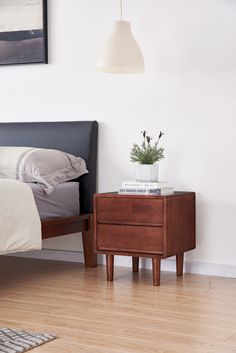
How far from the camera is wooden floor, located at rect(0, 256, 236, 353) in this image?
2.61m

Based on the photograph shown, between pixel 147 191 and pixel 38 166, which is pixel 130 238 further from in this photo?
pixel 38 166

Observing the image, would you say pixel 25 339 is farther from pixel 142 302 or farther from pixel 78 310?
pixel 142 302

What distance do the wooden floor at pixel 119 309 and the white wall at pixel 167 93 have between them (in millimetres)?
463

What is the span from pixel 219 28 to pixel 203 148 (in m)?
0.70

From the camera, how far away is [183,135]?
13.6ft

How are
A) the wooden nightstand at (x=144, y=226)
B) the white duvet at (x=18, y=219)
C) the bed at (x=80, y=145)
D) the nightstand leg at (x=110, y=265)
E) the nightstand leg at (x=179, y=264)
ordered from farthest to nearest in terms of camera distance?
the bed at (x=80, y=145), the nightstand leg at (x=179, y=264), the nightstand leg at (x=110, y=265), the wooden nightstand at (x=144, y=226), the white duvet at (x=18, y=219)

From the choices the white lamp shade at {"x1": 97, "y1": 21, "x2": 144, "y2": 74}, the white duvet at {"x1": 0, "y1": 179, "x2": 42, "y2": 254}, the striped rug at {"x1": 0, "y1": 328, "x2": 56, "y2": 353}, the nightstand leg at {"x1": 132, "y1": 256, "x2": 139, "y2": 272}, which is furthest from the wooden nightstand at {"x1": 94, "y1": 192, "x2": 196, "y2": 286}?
the striped rug at {"x1": 0, "y1": 328, "x2": 56, "y2": 353}

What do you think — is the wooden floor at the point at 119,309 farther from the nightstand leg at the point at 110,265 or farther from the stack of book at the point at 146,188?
the stack of book at the point at 146,188

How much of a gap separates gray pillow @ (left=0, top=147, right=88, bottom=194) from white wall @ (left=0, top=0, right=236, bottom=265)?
1.20 feet

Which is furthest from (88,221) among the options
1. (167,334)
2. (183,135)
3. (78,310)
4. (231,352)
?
(231,352)

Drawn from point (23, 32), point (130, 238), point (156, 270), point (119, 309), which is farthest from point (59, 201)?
point (23, 32)

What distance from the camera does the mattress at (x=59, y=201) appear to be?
391 cm

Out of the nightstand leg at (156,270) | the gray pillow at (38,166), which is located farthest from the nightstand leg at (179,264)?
the gray pillow at (38,166)

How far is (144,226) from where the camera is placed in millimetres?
3762
